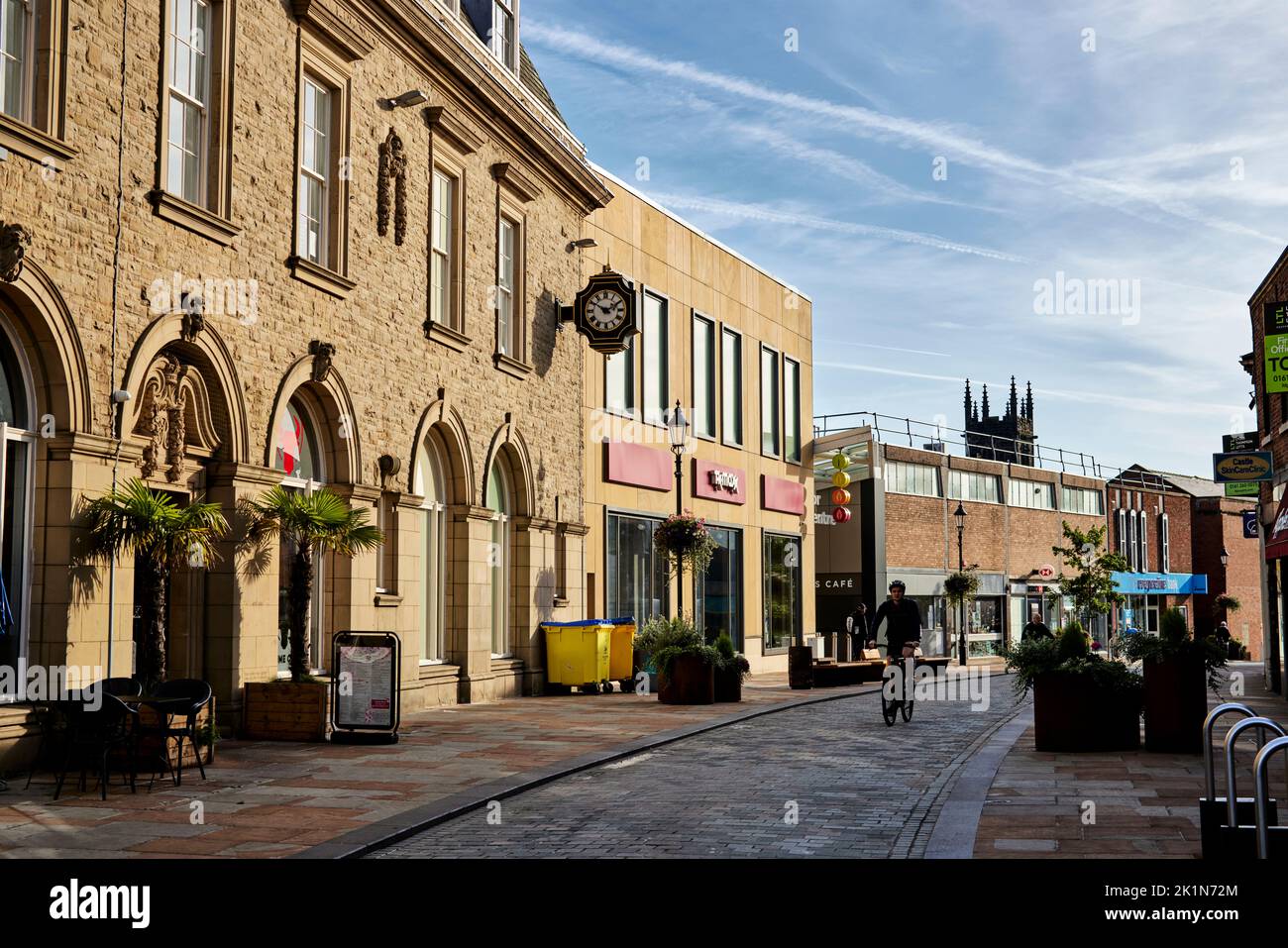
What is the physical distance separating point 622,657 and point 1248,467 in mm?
12141

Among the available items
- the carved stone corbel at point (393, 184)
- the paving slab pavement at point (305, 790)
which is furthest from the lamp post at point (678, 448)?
the paving slab pavement at point (305, 790)

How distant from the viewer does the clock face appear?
2409 cm

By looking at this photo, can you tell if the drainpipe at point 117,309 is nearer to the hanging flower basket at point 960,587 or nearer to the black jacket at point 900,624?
the black jacket at point 900,624

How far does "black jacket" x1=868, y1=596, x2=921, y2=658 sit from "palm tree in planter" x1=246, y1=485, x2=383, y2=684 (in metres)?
6.57

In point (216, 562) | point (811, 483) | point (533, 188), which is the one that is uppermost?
point (533, 188)

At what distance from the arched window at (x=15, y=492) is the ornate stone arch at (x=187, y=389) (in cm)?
98

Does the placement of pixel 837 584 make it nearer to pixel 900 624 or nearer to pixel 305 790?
pixel 900 624

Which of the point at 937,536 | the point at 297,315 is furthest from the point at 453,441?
the point at 937,536
